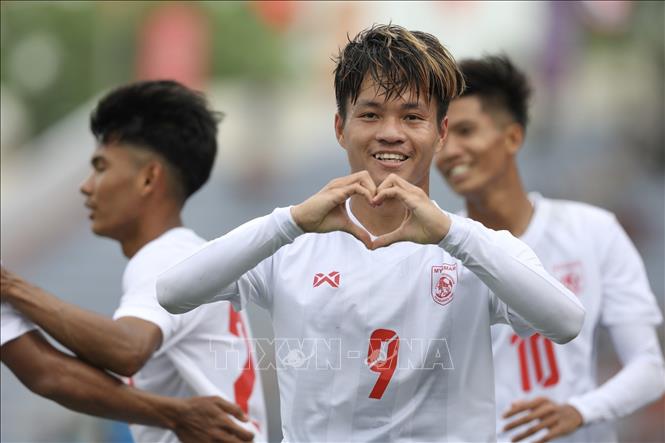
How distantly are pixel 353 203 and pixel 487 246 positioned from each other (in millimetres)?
565

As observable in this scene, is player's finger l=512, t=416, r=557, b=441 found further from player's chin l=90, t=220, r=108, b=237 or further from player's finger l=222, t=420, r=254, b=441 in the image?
player's chin l=90, t=220, r=108, b=237

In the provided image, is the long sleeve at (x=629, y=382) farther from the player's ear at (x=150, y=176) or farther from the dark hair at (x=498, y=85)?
the player's ear at (x=150, y=176)

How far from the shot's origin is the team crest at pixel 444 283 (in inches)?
131

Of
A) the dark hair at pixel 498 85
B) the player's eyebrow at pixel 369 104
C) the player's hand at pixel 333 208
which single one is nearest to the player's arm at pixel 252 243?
the player's hand at pixel 333 208

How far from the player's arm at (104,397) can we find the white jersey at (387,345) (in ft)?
2.85

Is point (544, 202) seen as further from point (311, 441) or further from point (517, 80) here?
point (311, 441)

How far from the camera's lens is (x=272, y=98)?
635 inches

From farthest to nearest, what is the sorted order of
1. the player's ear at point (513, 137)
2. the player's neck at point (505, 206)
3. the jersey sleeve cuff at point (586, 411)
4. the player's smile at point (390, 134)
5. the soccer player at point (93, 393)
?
1. the player's ear at point (513, 137)
2. the player's neck at point (505, 206)
3. the jersey sleeve cuff at point (586, 411)
4. the soccer player at point (93, 393)
5. the player's smile at point (390, 134)

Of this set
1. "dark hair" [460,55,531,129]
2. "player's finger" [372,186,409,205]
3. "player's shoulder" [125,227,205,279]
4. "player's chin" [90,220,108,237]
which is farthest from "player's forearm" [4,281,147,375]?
"dark hair" [460,55,531,129]

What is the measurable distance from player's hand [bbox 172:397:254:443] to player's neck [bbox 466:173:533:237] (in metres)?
1.79

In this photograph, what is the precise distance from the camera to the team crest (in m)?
3.33

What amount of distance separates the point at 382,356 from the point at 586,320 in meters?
2.06

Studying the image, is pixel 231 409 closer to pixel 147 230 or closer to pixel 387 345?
pixel 147 230

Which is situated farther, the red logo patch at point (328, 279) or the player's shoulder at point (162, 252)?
the player's shoulder at point (162, 252)
